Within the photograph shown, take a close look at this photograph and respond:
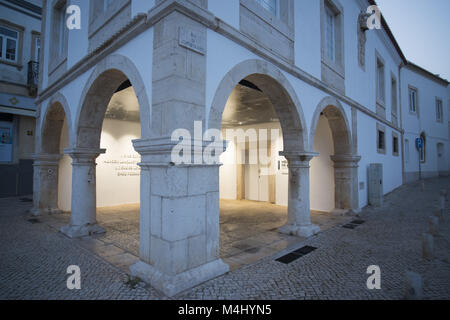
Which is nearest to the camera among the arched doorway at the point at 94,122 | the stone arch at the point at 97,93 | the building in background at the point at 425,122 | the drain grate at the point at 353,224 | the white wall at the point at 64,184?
the arched doorway at the point at 94,122

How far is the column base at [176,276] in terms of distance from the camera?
9.33 feet

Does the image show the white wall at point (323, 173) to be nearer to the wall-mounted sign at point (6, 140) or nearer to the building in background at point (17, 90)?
the building in background at point (17, 90)

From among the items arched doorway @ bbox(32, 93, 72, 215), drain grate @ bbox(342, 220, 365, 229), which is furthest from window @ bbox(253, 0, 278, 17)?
arched doorway @ bbox(32, 93, 72, 215)

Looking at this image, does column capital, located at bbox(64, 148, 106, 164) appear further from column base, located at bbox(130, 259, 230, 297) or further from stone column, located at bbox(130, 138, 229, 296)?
column base, located at bbox(130, 259, 230, 297)

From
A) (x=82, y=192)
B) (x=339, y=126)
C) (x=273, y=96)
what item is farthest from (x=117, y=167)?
(x=339, y=126)

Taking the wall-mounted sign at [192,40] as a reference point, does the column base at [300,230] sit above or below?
below

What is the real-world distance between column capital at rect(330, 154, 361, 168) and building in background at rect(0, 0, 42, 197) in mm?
13218

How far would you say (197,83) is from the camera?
3217mm

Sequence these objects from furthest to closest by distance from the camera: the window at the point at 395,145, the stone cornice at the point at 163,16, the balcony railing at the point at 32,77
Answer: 1. the window at the point at 395,145
2. the balcony railing at the point at 32,77
3. the stone cornice at the point at 163,16

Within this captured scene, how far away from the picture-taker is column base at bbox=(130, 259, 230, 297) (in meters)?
2.84

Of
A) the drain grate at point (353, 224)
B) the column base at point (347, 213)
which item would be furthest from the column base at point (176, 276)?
the column base at point (347, 213)

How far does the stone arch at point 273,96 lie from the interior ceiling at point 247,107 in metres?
0.76

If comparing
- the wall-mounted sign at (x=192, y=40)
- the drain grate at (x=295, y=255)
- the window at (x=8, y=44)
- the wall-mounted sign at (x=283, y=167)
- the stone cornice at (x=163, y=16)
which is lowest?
the drain grate at (x=295, y=255)

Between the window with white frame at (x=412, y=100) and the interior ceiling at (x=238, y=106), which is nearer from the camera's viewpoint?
the interior ceiling at (x=238, y=106)
